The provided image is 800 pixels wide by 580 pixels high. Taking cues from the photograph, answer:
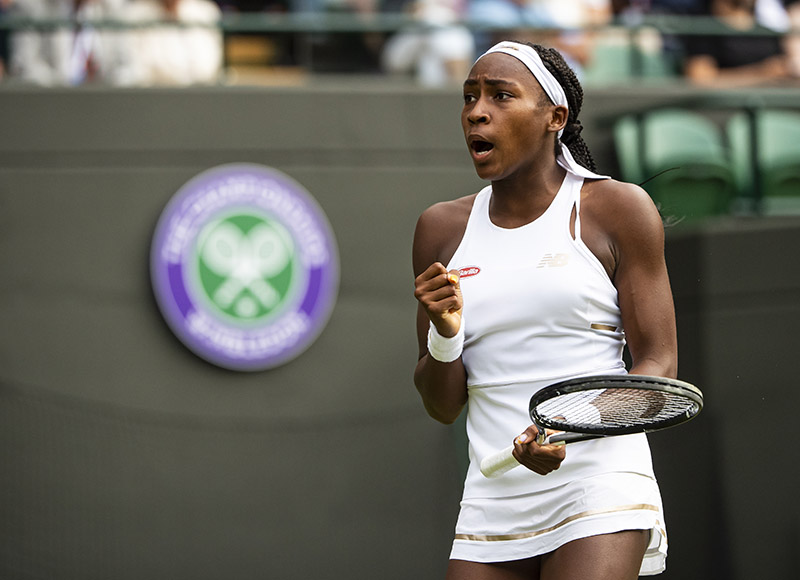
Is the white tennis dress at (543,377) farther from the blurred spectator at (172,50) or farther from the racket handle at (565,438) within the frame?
the blurred spectator at (172,50)

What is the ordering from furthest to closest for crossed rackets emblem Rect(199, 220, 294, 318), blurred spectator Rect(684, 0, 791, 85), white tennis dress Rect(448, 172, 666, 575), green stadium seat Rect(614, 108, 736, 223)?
blurred spectator Rect(684, 0, 791, 85), crossed rackets emblem Rect(199, 220, 294, 318), green stadium seat Rect(614, 108, 736, 223), white tennis dress Rect(448, 172, 666, 575)

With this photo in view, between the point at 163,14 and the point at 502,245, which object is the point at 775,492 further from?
the point at 163,14

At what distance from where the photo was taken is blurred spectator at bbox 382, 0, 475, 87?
6773 mm

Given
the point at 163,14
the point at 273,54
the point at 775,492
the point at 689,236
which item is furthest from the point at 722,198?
the point at 163,14

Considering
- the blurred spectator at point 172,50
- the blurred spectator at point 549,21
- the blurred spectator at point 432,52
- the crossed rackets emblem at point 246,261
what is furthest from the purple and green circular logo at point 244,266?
the blurred spectator at point 549,21

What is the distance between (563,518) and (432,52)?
4584 millimetres

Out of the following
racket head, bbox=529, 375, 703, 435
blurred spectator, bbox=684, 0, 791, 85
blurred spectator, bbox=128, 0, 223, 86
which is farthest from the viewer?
blurred spectator, bbox=684, 0, 791, 85

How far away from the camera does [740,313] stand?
215 inches

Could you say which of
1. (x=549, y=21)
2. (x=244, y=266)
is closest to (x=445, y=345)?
(x=244, y=266)

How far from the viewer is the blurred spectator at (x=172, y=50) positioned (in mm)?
6699

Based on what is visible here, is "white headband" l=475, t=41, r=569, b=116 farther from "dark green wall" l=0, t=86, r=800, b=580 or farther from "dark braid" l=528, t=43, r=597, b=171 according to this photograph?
"dark green wall" l=0, t=86, r=800, b=580

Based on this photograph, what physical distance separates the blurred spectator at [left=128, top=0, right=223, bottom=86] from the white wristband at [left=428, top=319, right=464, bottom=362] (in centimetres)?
432

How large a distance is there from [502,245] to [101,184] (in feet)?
14.0

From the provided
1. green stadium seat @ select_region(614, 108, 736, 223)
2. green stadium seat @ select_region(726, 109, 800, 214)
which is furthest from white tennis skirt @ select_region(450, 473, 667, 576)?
green stadium seat @ select_region(726, 109, 800, 214)
